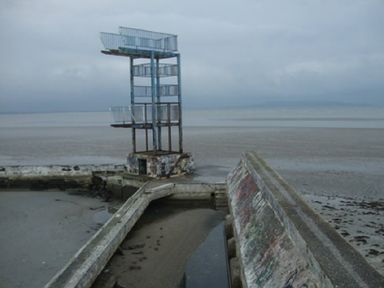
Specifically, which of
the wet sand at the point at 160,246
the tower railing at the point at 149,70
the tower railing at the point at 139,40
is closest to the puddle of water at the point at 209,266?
the wet sand at the point at 160,246

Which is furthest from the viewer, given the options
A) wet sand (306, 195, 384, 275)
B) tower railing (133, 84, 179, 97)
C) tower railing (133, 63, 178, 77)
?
tower railing (133, 84, 179, 97)

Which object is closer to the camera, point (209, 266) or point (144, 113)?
point (209, 266)

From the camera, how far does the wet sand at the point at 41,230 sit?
35.9 ft

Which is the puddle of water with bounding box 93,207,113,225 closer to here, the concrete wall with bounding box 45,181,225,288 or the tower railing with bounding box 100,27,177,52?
the concrete wall with bounding box 45,181,225,288

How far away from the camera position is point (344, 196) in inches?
732

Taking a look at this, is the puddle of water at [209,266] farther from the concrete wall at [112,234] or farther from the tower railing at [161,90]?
the tower railing at [161,90]

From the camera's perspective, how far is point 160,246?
468 inches

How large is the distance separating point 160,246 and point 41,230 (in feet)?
17.5

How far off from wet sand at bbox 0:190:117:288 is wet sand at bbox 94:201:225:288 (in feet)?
6.26

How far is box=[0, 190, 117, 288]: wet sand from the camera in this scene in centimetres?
1094

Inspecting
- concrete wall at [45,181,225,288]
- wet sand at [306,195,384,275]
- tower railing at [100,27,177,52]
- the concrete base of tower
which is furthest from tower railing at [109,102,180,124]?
wet sand at [306,195,384,275]


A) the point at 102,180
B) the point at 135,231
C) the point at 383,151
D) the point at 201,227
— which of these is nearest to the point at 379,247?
the point at 201,227

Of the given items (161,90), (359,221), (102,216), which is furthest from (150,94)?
(359,221)

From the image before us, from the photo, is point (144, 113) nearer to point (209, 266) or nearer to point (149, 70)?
point (149, 70)
